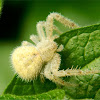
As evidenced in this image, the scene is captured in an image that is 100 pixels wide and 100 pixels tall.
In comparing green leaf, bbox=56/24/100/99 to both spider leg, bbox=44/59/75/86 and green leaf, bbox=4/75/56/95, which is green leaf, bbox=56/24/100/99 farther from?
green leaf, bbox=4/75/56/95

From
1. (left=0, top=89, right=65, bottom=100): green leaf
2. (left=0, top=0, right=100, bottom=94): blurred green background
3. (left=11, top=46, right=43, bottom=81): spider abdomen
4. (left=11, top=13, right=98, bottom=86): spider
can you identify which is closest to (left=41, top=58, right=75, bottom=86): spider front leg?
(left=11, top=13, right=98, bottom=86): spider

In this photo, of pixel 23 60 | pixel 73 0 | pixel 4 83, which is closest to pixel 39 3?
pixel 73 0

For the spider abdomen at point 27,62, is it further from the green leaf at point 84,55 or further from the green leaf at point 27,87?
the green leaf at point 84,55

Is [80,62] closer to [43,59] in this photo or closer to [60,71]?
[60,71]

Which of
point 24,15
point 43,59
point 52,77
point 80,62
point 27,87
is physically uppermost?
point 24,15

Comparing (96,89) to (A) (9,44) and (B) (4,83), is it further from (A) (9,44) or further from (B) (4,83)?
(A) (9,44)

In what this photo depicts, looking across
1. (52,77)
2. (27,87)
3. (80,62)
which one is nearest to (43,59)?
(52,77)
